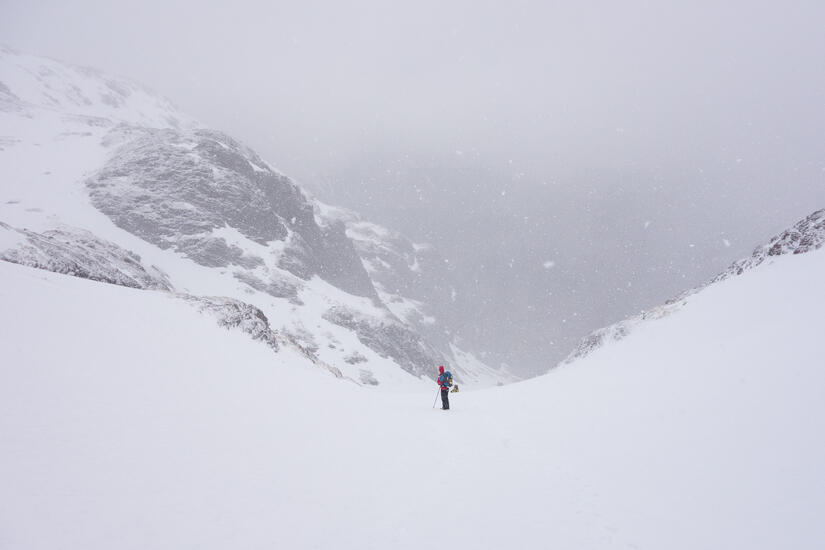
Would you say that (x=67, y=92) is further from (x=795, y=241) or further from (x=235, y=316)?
(x=795, y=241)

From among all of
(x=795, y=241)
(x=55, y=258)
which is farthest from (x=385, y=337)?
(x=795, y=241)

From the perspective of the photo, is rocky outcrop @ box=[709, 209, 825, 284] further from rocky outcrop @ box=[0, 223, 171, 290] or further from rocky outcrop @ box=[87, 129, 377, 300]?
rocky outcrop @ box=[87, 129, 377, 300]

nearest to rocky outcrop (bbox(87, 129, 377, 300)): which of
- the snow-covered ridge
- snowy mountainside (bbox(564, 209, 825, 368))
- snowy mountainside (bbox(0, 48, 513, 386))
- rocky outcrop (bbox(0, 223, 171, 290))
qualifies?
snowy mountainside (bbox(0, 48, 513, 386))

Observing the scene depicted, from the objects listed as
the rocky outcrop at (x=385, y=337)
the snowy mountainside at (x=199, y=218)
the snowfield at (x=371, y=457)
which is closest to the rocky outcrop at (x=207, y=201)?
the snowy mountainside at (x=199, y=218)

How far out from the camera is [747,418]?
6.41 metres

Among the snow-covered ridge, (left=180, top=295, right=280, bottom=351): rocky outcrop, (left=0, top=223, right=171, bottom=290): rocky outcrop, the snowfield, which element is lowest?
the snowfield

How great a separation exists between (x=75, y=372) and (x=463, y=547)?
7.09m

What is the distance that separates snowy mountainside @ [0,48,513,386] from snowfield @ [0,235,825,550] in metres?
34.8

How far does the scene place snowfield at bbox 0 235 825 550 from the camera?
4.25 m

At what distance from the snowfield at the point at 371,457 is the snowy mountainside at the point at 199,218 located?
34.8 m

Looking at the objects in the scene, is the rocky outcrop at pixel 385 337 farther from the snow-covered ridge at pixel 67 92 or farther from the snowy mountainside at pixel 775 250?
the snow-covered ridge at pixel 67 92

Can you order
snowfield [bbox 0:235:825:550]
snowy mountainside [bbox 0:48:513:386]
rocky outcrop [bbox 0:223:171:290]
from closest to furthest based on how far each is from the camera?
snowfield [bbox 0:235:825:550] < rocky outcrop [bbox 0:223:171:290] < snowy mountainside [bbox 0:48:513:386]

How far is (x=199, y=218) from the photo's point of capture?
3081 inches

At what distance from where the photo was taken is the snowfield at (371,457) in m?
4.25
